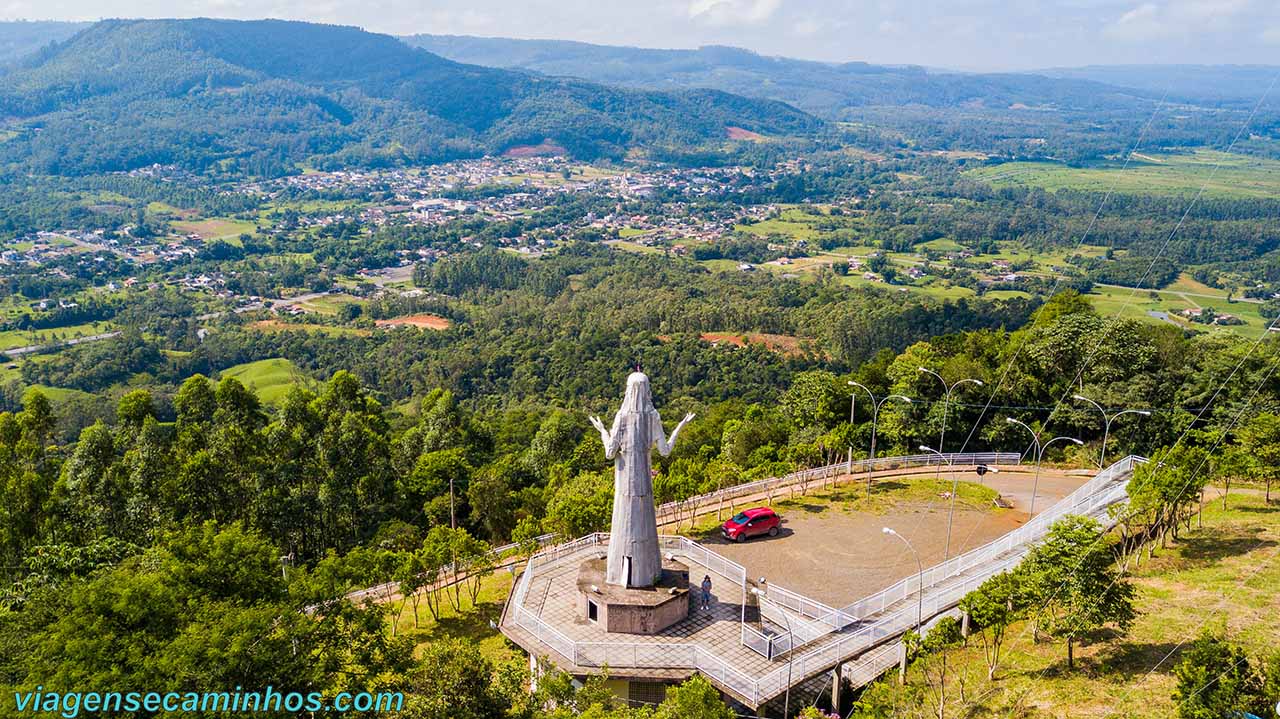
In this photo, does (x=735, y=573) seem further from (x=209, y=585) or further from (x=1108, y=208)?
(x=1108, y=208)

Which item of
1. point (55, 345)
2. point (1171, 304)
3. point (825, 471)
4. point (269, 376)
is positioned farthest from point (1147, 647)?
point (55, 345)

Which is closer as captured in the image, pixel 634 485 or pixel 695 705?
pixel 695 705

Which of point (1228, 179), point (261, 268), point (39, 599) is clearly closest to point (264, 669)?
point (39, 599)

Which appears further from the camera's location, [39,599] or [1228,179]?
[1228,179]

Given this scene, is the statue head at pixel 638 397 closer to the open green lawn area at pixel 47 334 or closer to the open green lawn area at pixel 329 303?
the open green lawn area at pixel 47 334

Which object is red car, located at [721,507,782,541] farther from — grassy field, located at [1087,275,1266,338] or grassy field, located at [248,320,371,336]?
grassy field, located at [248,320,371,336]

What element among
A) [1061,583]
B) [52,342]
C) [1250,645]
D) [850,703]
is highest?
[1061,583]

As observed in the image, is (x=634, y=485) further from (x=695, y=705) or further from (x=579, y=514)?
(x=579, y=514)
